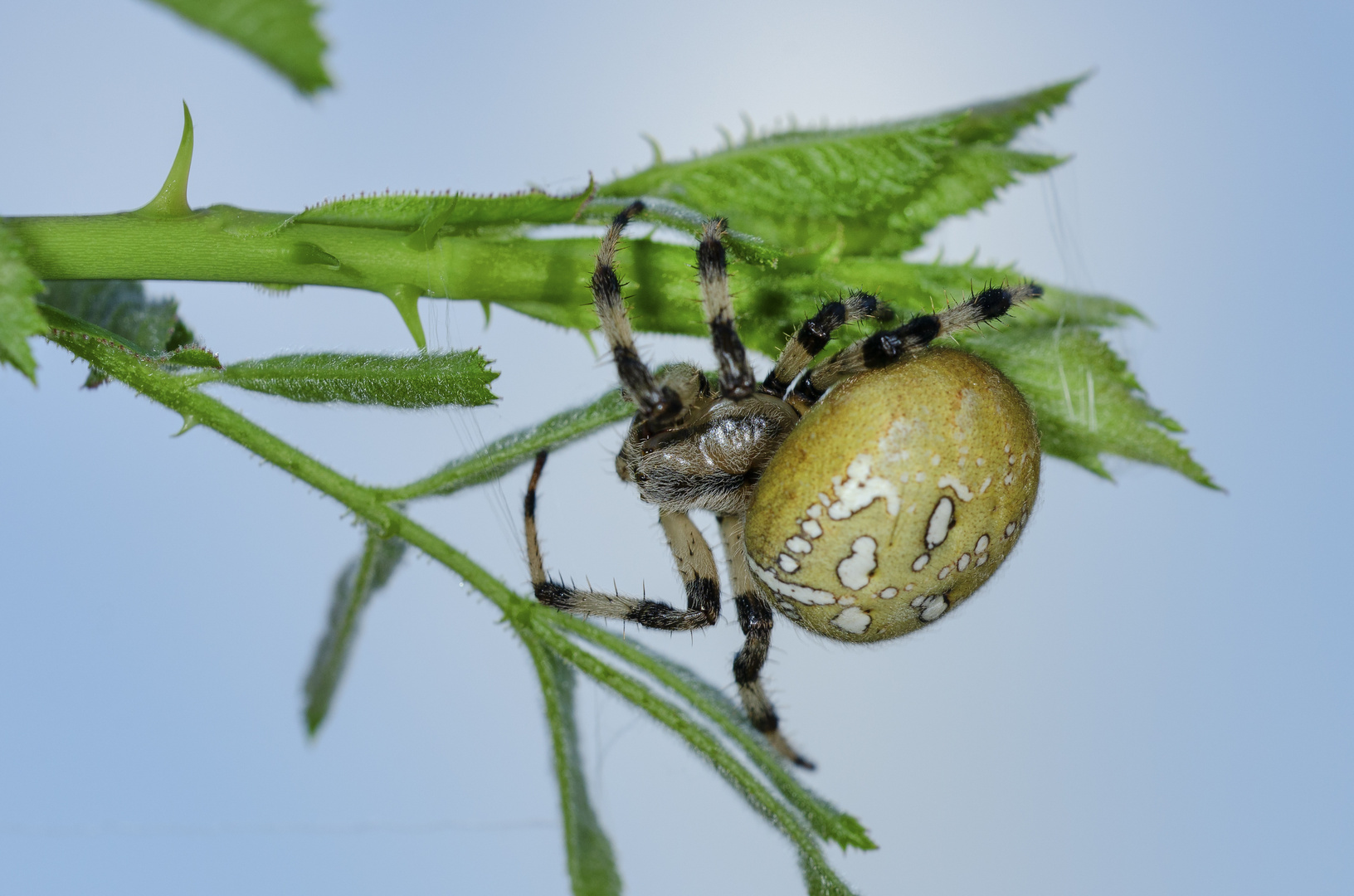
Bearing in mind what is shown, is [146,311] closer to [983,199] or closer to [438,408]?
[438,408]

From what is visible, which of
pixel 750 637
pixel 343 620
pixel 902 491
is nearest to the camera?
pixel 902 491

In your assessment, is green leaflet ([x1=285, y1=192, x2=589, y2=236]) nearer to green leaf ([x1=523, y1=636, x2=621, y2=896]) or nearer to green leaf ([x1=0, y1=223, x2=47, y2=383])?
green leaf ([x1=0, y1=223, x2=47, y2=383])

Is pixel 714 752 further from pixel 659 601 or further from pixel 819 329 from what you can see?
pixel 819 329

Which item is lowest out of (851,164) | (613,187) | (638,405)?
(638,405)

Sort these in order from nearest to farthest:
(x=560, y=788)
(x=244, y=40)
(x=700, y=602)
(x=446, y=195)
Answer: (x=244, y=40) → (x=446, y=195) → (x=560, y=788) → (x=700, y=602)

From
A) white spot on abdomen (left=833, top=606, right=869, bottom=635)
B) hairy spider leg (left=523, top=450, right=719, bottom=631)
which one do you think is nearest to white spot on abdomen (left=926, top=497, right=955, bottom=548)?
white spot on abdomen (left=833, top=606, right=869, bottom=635)

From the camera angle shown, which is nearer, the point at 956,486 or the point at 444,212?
the point at 444,212

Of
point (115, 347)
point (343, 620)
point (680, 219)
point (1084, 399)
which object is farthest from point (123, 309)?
point (1084, 399)

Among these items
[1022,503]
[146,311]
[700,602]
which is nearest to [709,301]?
[1022,503]
